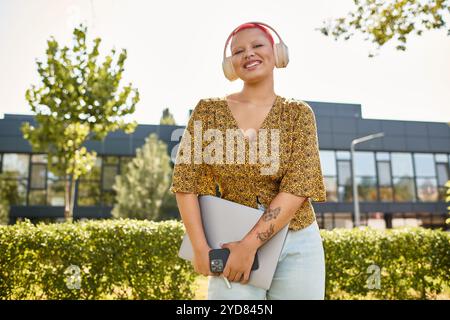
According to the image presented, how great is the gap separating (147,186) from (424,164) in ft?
60.9

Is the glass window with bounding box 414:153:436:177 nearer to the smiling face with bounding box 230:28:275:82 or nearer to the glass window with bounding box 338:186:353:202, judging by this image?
the glass window with bounding box 338:186:353:202

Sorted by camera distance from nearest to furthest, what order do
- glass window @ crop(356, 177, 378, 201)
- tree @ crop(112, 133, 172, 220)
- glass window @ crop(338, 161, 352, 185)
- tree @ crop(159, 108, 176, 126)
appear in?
tree @ crop(112, 133, 172, 220), glass window @ crop(338, 161, 352, 185), glass window @ crop(356, 177, 378, 201), tree @ crop(159, 108, 176, 126)

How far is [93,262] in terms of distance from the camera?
→ 20.7 feet

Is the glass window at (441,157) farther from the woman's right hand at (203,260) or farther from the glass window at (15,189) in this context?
the woman's right hand at (203,260)

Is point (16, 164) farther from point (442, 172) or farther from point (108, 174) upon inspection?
point (442, 172)

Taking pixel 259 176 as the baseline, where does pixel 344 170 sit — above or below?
above

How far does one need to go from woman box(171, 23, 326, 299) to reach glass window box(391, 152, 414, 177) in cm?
2642

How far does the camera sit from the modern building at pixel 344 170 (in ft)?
74.9

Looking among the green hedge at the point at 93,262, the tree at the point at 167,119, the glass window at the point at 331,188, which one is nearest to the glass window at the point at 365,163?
the glass window at the point at 331,188

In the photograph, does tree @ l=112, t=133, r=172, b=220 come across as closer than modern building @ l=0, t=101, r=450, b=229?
Yes

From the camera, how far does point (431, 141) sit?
26109mm

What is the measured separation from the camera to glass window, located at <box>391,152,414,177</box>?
2589 cm

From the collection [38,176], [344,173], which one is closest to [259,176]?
[38,176]

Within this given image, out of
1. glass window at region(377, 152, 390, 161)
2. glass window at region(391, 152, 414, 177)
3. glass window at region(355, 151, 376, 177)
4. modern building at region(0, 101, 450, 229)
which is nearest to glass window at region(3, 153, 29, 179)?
modern building at region(0, 101, 450, 229)
